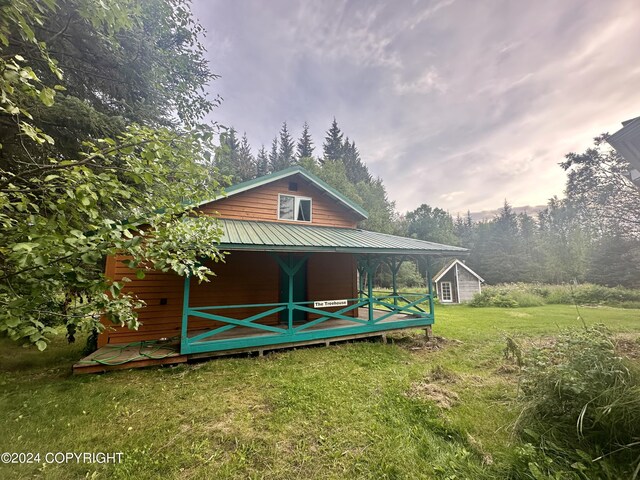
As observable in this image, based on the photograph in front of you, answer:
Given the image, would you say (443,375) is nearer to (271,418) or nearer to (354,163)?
(271,418)

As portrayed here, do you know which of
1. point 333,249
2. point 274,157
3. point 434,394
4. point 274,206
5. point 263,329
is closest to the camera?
point 434,394

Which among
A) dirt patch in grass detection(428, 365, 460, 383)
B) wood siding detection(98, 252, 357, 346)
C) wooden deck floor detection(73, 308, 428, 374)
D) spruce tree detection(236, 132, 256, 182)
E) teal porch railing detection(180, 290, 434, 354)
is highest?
spruce tree detection(236, 132, 256, 182)

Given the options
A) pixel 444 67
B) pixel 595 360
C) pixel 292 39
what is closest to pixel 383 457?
pixel 595 360

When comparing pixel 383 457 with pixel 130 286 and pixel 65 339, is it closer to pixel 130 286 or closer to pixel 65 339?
pixel 130 286

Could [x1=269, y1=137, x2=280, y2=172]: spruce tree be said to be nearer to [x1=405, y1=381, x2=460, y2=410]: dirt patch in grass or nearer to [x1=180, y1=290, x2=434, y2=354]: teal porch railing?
[x1=180, y1=290, x2=434, y2=354]: teal porch railing

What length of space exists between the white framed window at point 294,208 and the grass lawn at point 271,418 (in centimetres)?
510

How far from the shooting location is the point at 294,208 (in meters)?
9.59

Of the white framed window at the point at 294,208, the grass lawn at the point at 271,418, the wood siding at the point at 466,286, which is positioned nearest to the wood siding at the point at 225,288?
the white framed window at the point at 294,208

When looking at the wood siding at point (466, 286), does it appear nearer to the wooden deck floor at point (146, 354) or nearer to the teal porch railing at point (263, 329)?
the teal porch railing at point (263, 329)

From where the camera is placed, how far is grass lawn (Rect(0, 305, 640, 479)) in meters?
2.78

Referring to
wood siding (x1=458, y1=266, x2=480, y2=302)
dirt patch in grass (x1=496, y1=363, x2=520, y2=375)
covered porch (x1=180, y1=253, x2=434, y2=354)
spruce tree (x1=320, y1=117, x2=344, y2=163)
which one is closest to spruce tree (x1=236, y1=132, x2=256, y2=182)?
spruce tree (x1=320, y1=117, x2=344, y2=163)

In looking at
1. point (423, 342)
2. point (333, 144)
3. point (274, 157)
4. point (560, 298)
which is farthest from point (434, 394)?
point (333, 144)

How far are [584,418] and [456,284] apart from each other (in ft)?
66.2

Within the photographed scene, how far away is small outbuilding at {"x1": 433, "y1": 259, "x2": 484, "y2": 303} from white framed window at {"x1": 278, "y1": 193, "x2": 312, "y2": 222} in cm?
1612
